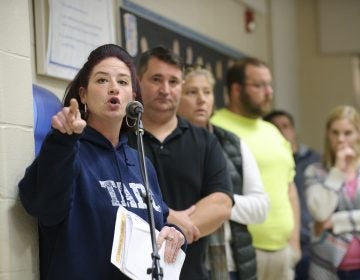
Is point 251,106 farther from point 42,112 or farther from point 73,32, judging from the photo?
point 42,112

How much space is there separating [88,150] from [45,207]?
27 centimetres

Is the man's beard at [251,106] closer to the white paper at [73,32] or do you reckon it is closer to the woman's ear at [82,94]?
the white paper at [73,32]

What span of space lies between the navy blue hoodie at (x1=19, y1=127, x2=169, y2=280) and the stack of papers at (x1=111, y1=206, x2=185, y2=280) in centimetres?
8

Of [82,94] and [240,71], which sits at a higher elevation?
[240,71]

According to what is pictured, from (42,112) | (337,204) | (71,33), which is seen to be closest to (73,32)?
(71,33)

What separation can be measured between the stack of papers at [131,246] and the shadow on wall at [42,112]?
432 millimetres

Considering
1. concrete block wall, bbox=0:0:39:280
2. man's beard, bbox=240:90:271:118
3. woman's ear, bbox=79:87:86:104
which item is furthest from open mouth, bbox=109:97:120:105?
man's beard, bbox=240:90:271:118

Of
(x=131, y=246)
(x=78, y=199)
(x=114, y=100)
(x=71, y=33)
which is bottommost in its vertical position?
(x=131, y=246)

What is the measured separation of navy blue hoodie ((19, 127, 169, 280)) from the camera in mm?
1730

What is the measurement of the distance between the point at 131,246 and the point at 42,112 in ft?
1.96

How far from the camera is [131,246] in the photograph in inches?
71.5

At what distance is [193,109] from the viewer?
3.04 metres

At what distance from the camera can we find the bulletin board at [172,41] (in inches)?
134

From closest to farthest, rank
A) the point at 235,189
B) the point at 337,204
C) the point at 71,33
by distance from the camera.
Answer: the point at 71,33
the point at 235,189
the point at 337,204
